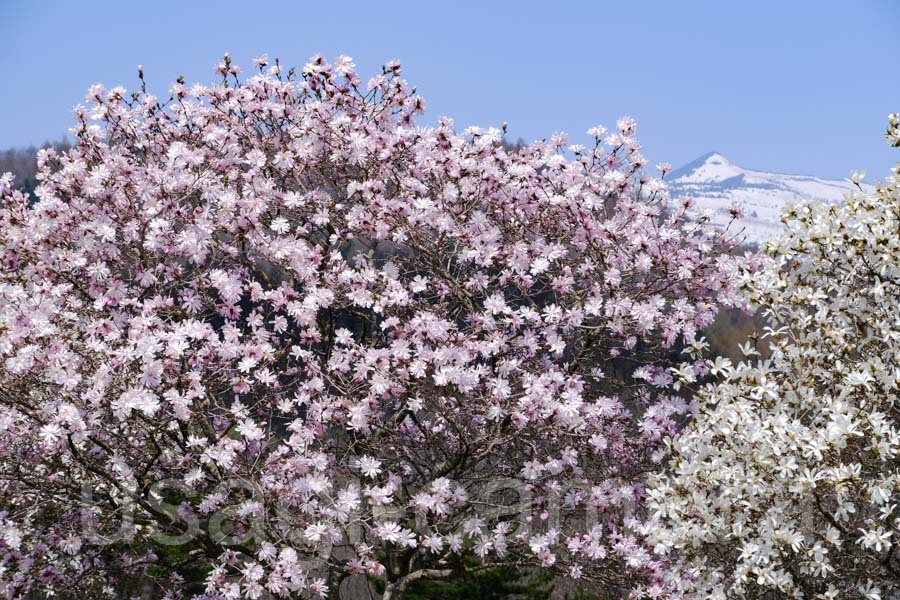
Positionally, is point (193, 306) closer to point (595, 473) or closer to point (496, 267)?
point (496, 267)

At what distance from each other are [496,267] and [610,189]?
153 centimetres

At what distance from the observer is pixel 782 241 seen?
A: 6.55 m

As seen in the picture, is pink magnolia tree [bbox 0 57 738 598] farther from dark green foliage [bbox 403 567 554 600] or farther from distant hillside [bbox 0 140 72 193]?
distant hillside [bbox 0 140 72 193]

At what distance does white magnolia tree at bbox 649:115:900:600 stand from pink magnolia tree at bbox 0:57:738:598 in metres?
0.78

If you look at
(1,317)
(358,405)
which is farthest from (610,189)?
(1,317)

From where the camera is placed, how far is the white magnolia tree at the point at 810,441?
18.3 ft

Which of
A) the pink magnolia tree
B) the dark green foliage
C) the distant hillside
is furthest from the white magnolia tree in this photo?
the distant hillside

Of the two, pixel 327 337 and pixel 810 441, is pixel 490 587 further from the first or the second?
pixel 810 441

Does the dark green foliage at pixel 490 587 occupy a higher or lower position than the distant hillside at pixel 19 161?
lower

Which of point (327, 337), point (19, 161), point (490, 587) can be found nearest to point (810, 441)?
point (327, 337)

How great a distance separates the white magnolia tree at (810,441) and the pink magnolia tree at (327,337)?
781 mm

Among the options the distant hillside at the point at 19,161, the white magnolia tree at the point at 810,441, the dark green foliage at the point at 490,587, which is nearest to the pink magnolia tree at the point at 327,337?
the white magnolia tree at the point at 810,441

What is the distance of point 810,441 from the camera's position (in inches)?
214

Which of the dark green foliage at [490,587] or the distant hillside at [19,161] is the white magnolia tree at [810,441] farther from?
the distant hillside at [19,161]
